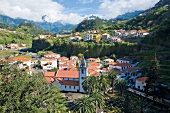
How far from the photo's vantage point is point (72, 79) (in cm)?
5453

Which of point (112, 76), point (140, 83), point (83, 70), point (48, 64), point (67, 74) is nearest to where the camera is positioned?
point (83, 70)

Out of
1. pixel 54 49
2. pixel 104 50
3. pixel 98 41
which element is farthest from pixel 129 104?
pixel 54 49

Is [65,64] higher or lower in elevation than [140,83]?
higher

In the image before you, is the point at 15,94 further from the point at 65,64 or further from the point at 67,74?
the point at 65,64

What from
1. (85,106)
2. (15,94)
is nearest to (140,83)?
(85,106)

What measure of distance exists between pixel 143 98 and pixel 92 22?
424ft

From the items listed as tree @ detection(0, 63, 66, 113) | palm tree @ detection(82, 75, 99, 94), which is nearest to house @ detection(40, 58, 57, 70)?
palm tree @ detection(82, 75, 99, 94)

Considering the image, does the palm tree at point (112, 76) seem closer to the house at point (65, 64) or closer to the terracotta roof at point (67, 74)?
the terracotta roof at point (67, 74)

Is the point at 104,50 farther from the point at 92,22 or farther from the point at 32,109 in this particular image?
the point at 92,22

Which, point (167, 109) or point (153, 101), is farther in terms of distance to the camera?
point (153, 101)

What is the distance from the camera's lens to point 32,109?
90.6 ft

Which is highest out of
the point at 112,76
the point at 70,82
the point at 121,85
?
the point at 112,76

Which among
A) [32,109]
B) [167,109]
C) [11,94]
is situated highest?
[11,94]

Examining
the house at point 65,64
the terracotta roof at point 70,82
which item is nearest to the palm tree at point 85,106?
the terracotta roof at point 70,82
